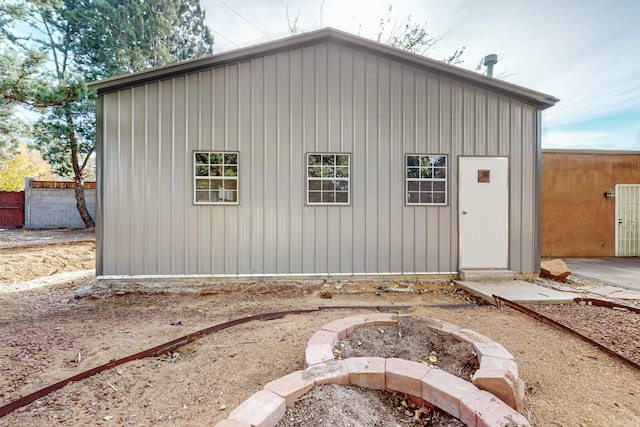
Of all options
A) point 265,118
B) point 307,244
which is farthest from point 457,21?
point 307,244

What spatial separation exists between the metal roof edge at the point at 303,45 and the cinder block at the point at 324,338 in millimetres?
4540

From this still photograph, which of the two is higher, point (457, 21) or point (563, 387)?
point (457, 21)

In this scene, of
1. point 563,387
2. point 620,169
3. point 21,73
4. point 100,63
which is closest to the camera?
point 563,387

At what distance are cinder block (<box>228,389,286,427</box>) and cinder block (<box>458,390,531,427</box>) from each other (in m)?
1.05

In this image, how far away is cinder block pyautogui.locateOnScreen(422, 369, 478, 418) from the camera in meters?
1.61

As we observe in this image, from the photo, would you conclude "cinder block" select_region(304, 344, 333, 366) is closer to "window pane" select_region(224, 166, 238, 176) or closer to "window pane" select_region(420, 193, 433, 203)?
"window pane" select_region(224, 166, 238, 176)

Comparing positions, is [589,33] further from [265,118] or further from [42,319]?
[42,319]

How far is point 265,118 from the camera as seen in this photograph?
4.73 m

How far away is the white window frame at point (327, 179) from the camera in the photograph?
4.80 metres

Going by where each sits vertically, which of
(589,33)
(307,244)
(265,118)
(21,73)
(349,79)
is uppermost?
(589,33)

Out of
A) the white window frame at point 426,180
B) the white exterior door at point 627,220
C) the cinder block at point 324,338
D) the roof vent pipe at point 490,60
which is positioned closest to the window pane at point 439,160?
the white window frame at point 426,180

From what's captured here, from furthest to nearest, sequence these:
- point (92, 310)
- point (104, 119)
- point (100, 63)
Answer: point (100, 63)
point (104, 119)
point (92, 310)

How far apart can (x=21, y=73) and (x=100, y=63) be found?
235 inches

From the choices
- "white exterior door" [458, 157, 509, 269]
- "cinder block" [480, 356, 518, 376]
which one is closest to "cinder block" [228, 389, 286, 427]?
"cinder block" [480, 356, 518, 376]
